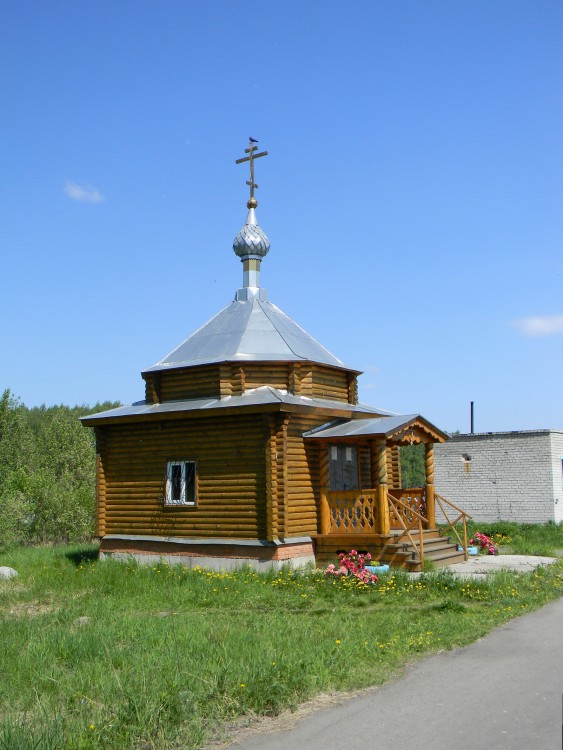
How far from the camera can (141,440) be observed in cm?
1711

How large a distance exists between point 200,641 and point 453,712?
3.12 m

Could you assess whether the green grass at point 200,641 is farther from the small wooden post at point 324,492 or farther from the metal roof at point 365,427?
the metal roof at point 365,427

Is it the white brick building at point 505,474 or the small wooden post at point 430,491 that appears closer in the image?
the small wooden post at point 430,491

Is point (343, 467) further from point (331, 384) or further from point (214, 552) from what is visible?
point (214, 552)

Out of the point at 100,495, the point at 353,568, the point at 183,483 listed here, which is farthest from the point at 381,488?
the point at 100,495

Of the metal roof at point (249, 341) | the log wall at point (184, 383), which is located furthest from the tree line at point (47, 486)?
the metal roof at point (249, 341)

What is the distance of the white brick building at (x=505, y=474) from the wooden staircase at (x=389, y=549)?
9215mm

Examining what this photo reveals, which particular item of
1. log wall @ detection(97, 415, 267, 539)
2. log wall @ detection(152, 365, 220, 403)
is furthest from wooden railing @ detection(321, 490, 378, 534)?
log wall @ detection(152, 365, 220, 403)

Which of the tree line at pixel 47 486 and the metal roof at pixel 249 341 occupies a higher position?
the metal roof at pixel 249 341

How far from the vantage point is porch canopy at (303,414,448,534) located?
15062mm

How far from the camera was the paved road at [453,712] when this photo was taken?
5.48 metres

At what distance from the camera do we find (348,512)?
15445mm

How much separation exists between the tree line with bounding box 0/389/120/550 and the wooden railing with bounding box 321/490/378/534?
10.7 metres

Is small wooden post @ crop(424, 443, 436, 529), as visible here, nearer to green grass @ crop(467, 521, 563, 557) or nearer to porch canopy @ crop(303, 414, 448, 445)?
porch canopy @ crop(303, 414, 448, 445)
